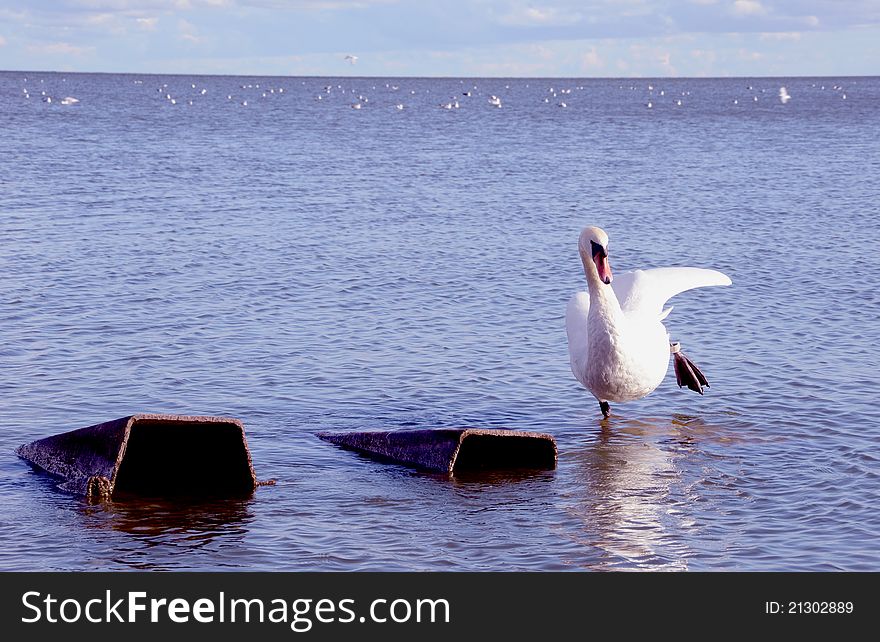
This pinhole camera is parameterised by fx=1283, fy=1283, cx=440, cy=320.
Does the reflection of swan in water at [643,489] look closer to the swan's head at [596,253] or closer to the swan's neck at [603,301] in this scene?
the swan's neck at [603,301]

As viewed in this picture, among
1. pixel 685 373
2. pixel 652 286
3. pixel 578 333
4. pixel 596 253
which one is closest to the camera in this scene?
pixel 596 253

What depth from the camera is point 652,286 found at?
13.4 meters

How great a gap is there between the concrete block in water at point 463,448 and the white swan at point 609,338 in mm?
1198

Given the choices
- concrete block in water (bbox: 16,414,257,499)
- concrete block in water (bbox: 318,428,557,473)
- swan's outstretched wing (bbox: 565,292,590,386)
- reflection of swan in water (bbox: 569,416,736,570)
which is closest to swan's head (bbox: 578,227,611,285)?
swan's outstretched wing (bbox: 565,292,590,386)

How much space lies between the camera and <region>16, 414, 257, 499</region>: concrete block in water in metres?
9.94

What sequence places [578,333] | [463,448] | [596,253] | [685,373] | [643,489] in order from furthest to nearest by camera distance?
1. [685,373]
2. [578,333]
3. [596,253]
4. [463,448]
5. [643,489]

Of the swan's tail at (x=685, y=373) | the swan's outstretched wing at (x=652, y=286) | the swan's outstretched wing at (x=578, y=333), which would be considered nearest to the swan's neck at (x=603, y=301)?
the swan's outstretched wing at (x=578, y=333)

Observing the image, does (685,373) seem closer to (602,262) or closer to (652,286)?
(652,286)

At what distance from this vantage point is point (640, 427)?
41.4ft

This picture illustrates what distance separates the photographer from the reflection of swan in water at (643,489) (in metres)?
9.03

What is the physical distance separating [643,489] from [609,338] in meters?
1.68

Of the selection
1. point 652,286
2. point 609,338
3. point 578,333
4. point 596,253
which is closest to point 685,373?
point 652,286
